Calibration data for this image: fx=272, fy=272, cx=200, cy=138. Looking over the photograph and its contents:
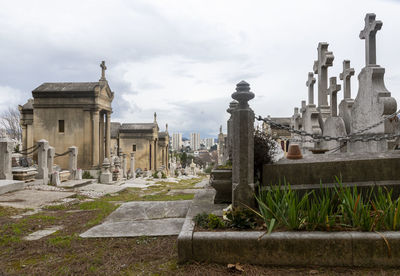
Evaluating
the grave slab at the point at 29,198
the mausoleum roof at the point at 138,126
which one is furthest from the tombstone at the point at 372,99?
the mausoleum roof at the point at 138,126

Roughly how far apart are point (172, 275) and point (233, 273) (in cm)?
62

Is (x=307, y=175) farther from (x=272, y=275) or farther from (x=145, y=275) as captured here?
(x=145, y=275)

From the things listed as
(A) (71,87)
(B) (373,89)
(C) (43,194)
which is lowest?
(C) (43,194)

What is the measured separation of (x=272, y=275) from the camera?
269 cm

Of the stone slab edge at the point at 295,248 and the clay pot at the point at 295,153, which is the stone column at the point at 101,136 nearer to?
the clay pot at the point at 295,153

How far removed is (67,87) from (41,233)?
18.4 metres

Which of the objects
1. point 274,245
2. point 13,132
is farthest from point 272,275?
point 13,132

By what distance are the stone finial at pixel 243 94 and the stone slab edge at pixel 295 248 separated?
1736 millimetres

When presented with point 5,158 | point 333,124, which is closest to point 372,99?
point 333,124

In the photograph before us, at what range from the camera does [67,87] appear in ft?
67.4

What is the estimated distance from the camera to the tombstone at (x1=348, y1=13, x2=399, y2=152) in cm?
639

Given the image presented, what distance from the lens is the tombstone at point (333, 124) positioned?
330 inches

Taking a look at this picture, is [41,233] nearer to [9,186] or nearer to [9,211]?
[9,211]

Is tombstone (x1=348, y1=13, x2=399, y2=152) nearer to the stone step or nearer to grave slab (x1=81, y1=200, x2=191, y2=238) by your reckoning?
grave slab (x1=81, y1=200, x2=191, y2=238)
